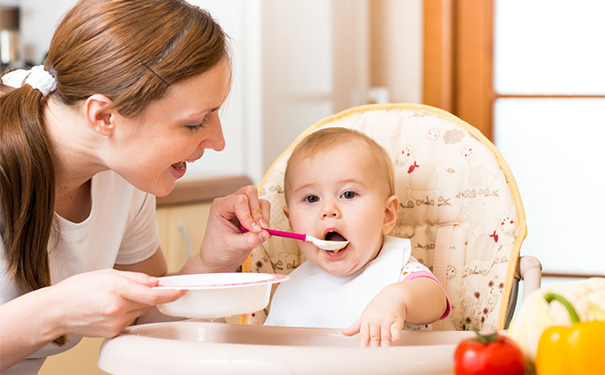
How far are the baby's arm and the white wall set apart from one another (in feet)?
4.10

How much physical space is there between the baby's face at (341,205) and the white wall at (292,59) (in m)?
1.03

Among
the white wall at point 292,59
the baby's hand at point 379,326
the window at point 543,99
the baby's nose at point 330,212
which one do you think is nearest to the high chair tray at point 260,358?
the baby's hand at point 379,326

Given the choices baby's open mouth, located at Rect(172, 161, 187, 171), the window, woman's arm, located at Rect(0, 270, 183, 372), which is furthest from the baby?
the window

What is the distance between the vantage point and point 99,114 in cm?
115

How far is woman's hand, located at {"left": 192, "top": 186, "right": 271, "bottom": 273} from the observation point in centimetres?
131

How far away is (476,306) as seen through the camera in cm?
138

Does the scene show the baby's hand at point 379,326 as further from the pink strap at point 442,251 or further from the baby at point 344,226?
the pink strap at point 442,251

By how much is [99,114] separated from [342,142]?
46 centimetres

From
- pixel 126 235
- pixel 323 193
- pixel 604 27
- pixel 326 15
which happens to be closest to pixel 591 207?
pixel 604 27

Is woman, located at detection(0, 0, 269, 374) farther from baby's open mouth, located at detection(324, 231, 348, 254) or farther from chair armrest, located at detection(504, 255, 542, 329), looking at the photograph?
chair armrest, located at detection(504, 255, 542, 329)

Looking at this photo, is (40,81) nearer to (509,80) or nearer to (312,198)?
(312,198)

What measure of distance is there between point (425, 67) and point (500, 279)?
165cm

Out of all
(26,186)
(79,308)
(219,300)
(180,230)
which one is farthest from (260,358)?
(180,230)

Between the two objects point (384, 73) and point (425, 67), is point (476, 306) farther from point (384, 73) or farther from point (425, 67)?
point (384, 73)
